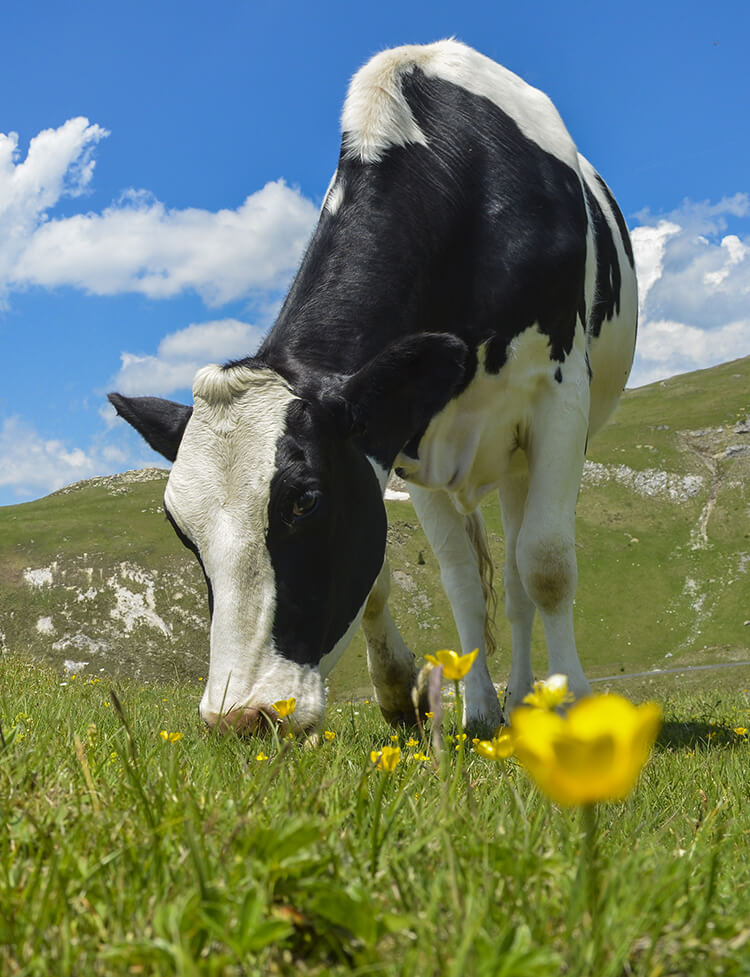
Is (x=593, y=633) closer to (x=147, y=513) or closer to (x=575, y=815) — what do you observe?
(x=147, y=513)

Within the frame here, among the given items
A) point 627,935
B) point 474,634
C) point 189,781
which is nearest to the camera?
point 627,935

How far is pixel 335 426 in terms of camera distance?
5.38 m

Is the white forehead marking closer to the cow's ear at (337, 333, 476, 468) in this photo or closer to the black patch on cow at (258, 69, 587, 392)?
the cow's ear at (337, 333, 476, 468)

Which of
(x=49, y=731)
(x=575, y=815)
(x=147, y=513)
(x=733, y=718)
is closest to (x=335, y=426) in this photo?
(x=49, y=731)

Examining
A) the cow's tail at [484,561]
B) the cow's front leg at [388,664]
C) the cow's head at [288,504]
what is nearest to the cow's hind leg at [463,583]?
the cow's tail at [484,561]

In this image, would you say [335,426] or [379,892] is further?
[335,426]

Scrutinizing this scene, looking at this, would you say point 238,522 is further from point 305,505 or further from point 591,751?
point 591,751

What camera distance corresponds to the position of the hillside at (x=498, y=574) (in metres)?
69.6

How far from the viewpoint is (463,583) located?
848 cm

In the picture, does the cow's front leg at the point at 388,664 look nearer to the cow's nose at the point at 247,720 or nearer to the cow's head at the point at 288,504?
the cow's head at the point at 288,504

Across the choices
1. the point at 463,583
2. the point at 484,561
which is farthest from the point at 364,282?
the point at 484,561

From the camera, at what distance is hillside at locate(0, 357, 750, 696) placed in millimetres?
69562

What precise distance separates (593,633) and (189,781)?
81.1 meters

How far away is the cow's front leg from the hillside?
46.1m
